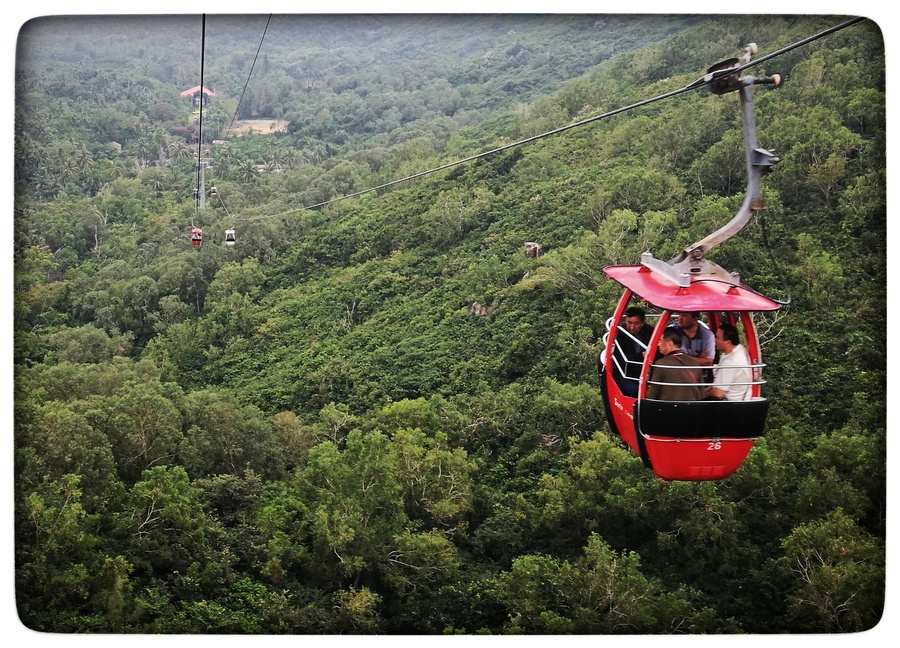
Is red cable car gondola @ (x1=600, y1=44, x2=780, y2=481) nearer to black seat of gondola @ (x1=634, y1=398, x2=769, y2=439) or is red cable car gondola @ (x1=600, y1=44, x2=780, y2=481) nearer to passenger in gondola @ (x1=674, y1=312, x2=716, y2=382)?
black seat of gondola @ (x1=634, y1=398, x2=769, y2=439)

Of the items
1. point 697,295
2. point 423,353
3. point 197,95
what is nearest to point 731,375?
point 697,295

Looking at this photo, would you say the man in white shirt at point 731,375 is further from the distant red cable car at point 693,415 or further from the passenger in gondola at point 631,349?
the passenger in gondola at point 631,349

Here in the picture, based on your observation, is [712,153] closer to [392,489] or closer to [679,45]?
[679,45]

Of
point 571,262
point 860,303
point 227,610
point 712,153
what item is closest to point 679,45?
point 712,153

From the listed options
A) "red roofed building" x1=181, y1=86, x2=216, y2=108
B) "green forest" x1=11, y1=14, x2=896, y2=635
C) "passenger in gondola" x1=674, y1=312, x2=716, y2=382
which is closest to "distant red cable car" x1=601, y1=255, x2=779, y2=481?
"passenger in gondola" x1=674, y1=312, x2=716, y2=382

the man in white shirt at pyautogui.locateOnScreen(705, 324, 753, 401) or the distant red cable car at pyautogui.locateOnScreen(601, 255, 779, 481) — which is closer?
the distant red cable car at pyautogui.locateOnScreen(601, 255, 779, 481)

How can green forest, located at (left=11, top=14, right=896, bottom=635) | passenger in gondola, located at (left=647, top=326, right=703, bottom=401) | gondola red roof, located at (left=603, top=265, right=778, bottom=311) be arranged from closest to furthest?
1. gondola red roof, located at (left=603, top=265, right=778, bottom=311)
2. passenger in gondola, located at (left=647, top=326, right=703, bottom=401)
3. green forest, located at (left=11, top=14, right=896, bottom=635)
